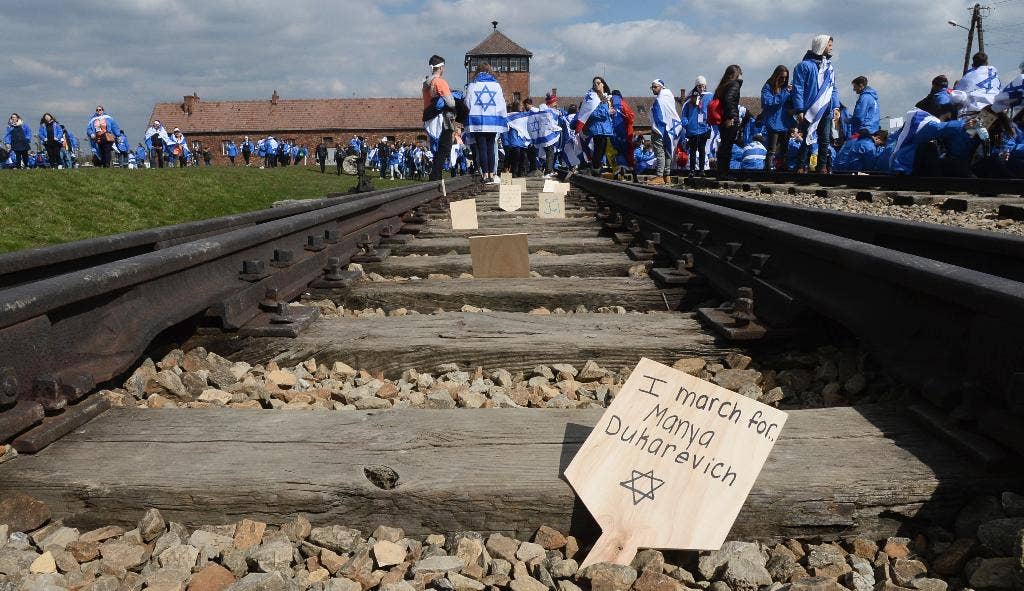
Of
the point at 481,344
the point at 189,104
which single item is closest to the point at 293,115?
the point at 189,104

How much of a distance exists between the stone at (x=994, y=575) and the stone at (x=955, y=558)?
0.16ft

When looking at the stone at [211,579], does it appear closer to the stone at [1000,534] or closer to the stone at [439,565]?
the stone at [439,565]

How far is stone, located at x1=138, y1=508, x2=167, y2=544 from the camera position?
4.33ft

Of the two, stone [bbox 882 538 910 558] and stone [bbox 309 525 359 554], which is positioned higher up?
stone [bbox 309 525 359 554]

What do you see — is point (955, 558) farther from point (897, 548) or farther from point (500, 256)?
point (500, 256)

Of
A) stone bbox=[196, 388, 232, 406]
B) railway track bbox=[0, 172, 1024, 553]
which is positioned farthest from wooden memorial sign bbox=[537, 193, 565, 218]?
stone bbox=[196, 388, 232, 406]

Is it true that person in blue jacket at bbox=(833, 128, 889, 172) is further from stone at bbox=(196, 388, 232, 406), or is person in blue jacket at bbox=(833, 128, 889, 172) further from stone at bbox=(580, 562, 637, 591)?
stone at bbox=(580, 562, 637, 591)

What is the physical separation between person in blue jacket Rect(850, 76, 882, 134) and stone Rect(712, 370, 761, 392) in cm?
1562

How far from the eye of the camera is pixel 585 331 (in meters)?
2.48

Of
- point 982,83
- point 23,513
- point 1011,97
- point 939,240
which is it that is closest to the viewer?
point 23,513

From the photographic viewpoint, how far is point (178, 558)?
4.12 feet

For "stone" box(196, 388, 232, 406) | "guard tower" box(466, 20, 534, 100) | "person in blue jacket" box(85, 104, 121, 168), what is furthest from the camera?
"guard tower" box(466, 20, 534, 100)

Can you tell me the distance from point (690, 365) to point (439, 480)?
3.79ft

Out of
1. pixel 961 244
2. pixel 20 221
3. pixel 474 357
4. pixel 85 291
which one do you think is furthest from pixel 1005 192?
pixel 20 221
